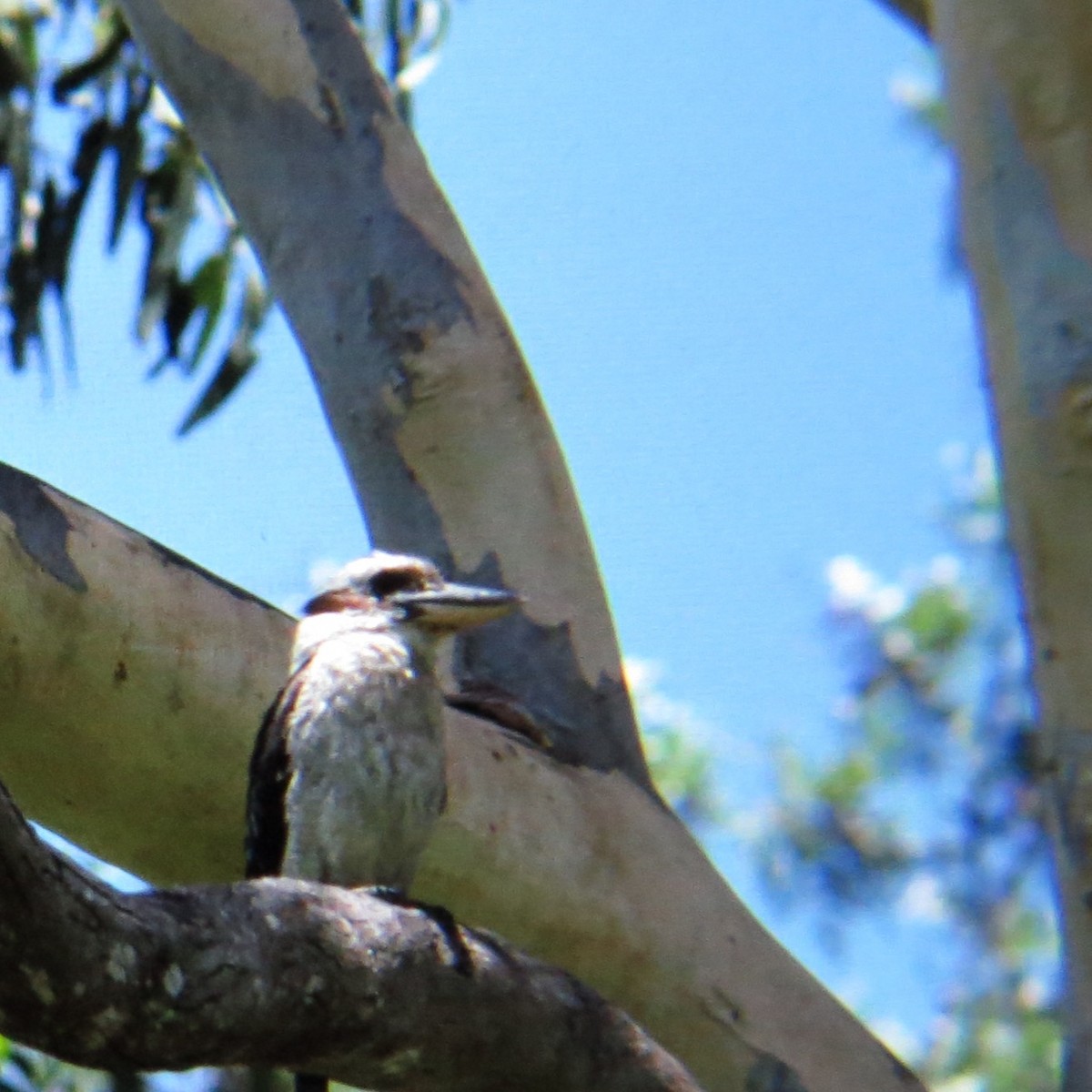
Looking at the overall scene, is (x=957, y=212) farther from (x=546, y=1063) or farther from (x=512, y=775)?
(x=546, y=1063)

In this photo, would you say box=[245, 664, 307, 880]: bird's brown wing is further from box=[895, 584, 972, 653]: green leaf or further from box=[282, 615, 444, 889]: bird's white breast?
box=[895, 584, 972, 653]: green leaf

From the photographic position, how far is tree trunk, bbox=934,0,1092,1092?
2.05m

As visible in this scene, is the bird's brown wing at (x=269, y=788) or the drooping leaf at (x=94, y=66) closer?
the bird's brown wing at (x=269, y=788)

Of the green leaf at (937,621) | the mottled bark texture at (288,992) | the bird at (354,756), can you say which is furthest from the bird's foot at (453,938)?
the green leaf at (937,621)

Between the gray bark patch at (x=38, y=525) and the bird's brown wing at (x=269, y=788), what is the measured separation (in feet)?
0.89

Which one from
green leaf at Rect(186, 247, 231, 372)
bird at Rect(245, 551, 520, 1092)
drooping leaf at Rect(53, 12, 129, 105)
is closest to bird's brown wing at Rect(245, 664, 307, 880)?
bird at Rect(245, 551, 520, 1092)

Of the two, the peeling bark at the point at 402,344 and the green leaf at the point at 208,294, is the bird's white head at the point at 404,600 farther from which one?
the green leaf at the point at 208,294

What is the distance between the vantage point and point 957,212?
95.3 inches

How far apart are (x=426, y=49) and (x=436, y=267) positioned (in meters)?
1.58

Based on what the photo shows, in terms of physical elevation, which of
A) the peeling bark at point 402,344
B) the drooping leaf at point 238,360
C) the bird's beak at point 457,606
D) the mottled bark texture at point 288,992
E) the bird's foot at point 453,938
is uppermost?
the drooping leaf at point 238,360

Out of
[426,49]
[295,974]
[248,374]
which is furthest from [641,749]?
[426,49]

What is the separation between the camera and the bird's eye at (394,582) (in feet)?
7.88

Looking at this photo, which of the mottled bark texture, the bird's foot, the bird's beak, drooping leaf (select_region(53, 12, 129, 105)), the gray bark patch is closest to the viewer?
the mottled bark texture

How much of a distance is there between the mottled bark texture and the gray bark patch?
0.51 metres
